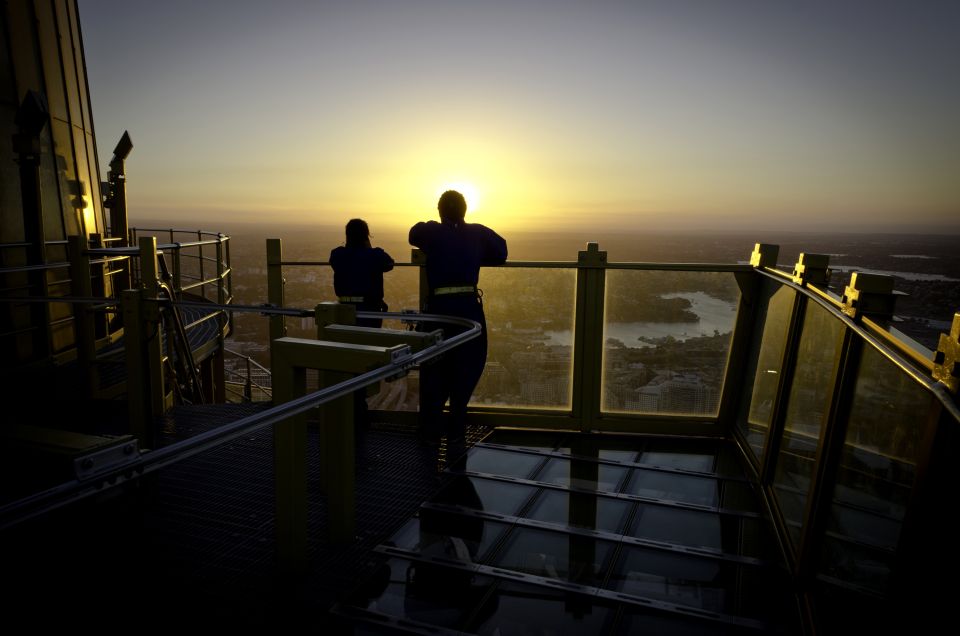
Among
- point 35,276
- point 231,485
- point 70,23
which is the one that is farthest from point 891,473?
point 70,23

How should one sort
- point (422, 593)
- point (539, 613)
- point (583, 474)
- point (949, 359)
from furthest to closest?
point (583, 474) < point (422, 593) < point (539, 613) < point (949, 359)

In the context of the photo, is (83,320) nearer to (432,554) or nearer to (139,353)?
(139,353)

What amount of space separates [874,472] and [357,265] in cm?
385

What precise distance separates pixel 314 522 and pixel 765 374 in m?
3.15

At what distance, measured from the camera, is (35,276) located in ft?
24.5

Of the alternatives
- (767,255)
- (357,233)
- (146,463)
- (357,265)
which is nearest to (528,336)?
(357,265)

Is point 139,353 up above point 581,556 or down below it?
above

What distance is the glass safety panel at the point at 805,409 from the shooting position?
294 centimetres

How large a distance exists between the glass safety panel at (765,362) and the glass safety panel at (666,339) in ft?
0.87

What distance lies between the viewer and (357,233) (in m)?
5.06

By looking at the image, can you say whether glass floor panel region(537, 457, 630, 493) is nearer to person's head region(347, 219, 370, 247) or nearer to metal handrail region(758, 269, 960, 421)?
metal handrail region(758, 269, 960, 421)

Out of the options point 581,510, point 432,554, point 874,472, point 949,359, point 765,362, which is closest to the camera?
point 949,359

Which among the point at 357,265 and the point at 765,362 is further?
the point at 357,265

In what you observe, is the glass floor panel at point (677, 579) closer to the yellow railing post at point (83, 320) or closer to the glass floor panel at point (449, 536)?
the glass floor panel at point (449, 536)
